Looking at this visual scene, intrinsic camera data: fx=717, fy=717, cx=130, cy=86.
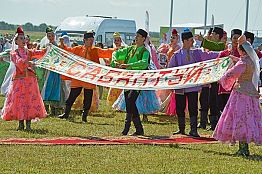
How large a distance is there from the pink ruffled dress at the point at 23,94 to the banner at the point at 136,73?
1.84 feet

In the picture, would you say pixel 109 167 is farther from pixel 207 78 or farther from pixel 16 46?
pixel 16 46

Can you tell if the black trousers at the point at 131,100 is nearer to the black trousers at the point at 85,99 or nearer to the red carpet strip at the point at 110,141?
the red carpet strip at the point at 110,141

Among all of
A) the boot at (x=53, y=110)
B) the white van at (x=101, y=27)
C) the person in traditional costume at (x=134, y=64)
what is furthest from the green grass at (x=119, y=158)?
the white van at (x=101, y=27)

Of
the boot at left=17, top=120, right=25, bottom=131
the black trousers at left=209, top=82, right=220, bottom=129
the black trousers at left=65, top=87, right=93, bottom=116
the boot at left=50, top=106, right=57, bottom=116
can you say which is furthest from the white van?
the boot at left=17, top=120, right=25, bottom=131

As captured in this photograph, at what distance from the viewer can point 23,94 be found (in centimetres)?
1218

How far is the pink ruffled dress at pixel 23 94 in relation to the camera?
12.1m

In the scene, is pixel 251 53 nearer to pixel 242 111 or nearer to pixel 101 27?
pixel 242 111

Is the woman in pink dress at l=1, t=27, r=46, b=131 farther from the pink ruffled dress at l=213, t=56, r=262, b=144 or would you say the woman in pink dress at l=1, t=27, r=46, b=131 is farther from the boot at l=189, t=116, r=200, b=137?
the pink ruffled dress at l=213, t=56, r=262, b=144

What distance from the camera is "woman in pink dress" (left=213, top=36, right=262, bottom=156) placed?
384 inches

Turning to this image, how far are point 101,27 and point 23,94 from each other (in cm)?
2133

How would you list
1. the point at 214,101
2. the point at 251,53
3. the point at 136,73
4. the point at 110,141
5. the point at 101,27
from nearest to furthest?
the point at 251,53, the point at 110,141, the point at 136,73, the point at 214,101, the point at 101,27

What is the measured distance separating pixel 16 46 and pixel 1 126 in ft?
5.01

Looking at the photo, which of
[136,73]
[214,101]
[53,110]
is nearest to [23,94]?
[136,73]

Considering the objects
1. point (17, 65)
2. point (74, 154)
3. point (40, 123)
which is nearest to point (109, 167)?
point (74, 154)
